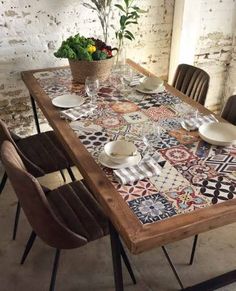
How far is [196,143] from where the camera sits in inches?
59.5

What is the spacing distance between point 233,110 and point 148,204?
959 millimetres

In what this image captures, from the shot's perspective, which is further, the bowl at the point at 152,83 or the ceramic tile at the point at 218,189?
the bowl at the point at 152,83

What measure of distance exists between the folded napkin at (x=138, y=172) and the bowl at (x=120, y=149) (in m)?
0.06

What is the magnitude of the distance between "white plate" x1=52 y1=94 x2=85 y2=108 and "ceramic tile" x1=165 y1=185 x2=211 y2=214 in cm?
88

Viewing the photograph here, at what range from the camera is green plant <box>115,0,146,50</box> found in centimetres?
240

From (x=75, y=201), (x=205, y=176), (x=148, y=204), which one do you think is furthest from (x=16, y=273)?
(x=205, y=176)

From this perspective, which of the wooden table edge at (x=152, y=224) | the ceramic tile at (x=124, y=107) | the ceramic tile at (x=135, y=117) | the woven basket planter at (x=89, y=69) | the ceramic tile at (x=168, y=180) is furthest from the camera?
the woven basket planter at (x=89, y=69)

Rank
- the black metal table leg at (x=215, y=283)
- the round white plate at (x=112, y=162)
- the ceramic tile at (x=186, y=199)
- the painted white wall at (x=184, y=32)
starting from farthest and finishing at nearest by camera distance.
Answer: the painted white wall at (x=184, y=32) < the black metal table leg at (x=215, y=283) < the round white plate at (x=112, y=162) < the ceramic tile at (x=186, y=199)

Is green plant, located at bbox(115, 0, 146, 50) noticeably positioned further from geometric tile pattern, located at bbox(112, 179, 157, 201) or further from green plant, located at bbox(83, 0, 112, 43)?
geometric tile pattern, located at bbox(112, 179, 157, 201)

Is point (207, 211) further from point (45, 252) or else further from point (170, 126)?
point (45, 252)

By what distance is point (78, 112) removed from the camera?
179 cm

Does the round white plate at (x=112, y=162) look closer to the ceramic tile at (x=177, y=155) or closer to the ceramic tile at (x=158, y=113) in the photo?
the ceramic tile at (x=177, y=155)

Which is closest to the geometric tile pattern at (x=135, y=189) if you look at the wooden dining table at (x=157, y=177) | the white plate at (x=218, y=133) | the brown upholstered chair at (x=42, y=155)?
the wooden dining table at (x=157, y=177)

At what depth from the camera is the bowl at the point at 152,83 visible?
2055 millimetres
